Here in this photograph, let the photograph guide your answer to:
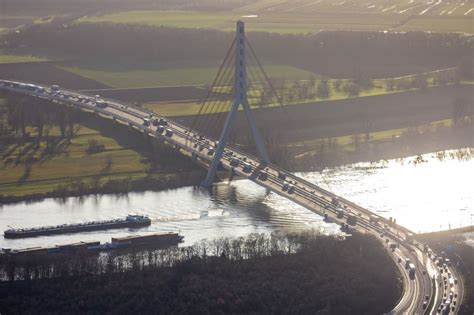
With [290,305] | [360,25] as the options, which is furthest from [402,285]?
[360,25]

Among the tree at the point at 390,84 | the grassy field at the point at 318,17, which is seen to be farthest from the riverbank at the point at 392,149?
the grassy field at the point at 318,17

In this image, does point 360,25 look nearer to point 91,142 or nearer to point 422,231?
point 91,142

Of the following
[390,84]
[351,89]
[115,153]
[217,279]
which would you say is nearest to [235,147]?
[115,153]

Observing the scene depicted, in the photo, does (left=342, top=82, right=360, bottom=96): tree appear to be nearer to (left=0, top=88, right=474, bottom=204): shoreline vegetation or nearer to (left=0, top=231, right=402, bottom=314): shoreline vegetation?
(left=0, top=88, right=474, bottom=204): shoreline vegetation

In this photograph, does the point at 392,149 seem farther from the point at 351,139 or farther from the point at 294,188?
the point at 294,188

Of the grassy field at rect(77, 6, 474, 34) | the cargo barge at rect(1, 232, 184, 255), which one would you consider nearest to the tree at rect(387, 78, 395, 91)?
the grassy field at rect(77, 6, 474, 34)

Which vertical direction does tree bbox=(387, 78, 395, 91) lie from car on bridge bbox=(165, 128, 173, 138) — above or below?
above

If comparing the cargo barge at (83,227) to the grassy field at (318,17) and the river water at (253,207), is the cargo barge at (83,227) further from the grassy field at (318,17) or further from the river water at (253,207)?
the grassy field at (318,17)
